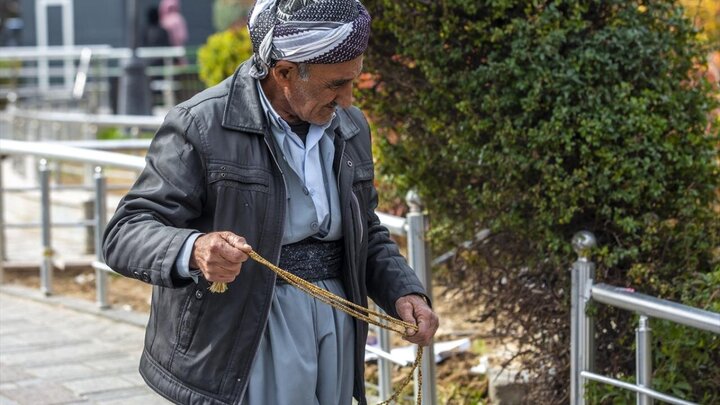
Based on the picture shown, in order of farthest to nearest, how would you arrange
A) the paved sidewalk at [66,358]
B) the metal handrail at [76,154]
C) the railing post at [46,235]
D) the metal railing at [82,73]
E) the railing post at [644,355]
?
the metal railing at [82,73], the railing post at [46,235], the metal handrail at [76,154], the paved sidewalk at [66,358], the railing post at [644,355]

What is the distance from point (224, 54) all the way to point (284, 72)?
22.7 feet

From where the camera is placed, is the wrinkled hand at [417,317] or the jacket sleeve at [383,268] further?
the jacket sleeve at [383,268]

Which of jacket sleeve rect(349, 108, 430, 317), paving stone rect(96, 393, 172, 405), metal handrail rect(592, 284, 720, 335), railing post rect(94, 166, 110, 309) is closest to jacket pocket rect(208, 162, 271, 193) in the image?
jacket sleeve rect(349, 108, 430, 317)

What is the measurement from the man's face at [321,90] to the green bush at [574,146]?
133 centimetres

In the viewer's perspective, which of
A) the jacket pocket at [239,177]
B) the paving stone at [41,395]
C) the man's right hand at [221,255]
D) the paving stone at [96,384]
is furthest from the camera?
the paving stone at [96,384]

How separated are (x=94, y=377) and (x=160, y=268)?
314 cm

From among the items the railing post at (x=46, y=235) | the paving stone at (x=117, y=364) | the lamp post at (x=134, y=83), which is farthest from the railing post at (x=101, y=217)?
the lamp post at (x=134, y=83)

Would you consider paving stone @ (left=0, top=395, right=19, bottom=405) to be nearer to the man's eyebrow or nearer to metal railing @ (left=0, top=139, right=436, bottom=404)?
metal railing @ (left=0, top=139, right=436, bottom=404)

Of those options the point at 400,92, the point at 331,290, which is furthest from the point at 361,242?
the point at 400,92

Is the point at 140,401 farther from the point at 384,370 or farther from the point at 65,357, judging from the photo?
the point at 384,370

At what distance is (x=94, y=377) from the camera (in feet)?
18.6

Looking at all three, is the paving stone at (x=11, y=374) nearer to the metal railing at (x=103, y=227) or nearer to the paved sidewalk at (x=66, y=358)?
the paved sidewalk at (x=66, y=358)

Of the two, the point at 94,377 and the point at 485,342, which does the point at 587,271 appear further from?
the point at 94,377

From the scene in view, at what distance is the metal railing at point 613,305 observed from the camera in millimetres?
3654
